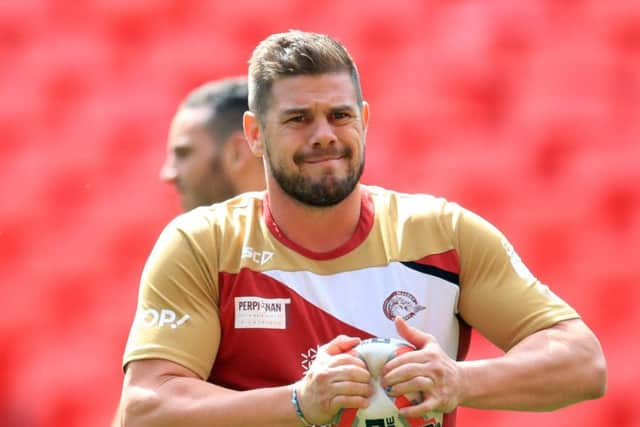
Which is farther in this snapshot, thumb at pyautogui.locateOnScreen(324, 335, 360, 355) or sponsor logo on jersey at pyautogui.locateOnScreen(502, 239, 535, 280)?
sponsor logo on jersey at pyautogui.locateOnScreen(502, 239, 535, 280)

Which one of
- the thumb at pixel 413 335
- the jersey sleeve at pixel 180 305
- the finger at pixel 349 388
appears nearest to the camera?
the finger at pixel 349 388

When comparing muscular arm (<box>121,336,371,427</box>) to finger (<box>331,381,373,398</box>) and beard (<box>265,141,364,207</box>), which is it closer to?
finger (<box>331,381,373,398</box>)

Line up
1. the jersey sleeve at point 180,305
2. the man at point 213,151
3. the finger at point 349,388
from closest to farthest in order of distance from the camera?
1. the finger at point 349,388
2. the jersey sleeve at point 180,305
3. the man at point 213,151

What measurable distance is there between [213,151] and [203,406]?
60.1 inches

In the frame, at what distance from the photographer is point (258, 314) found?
2092 millimetres

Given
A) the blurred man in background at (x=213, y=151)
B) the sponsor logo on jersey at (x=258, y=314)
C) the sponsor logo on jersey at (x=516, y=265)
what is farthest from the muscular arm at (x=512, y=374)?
the blurred man in background at (x=213, y=151)

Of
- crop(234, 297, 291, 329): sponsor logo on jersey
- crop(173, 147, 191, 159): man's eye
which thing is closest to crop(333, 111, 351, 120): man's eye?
crop(234, 297, 291, 329): sponsor logo on jersey

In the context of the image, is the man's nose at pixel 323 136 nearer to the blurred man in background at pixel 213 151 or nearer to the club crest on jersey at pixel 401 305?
the club crest on jersey at pixel 401 305

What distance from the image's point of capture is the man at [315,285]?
2.01m

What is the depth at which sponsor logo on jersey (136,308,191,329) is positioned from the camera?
6.72ft

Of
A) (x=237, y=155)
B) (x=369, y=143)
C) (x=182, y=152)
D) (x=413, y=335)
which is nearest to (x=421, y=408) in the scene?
(x=413, y=335)

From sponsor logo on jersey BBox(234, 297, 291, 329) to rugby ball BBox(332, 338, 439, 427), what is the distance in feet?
0.80

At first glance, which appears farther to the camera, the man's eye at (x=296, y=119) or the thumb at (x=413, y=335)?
the man's eye at (x=296, y=119)

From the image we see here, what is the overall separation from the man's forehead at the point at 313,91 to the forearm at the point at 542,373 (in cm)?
56
